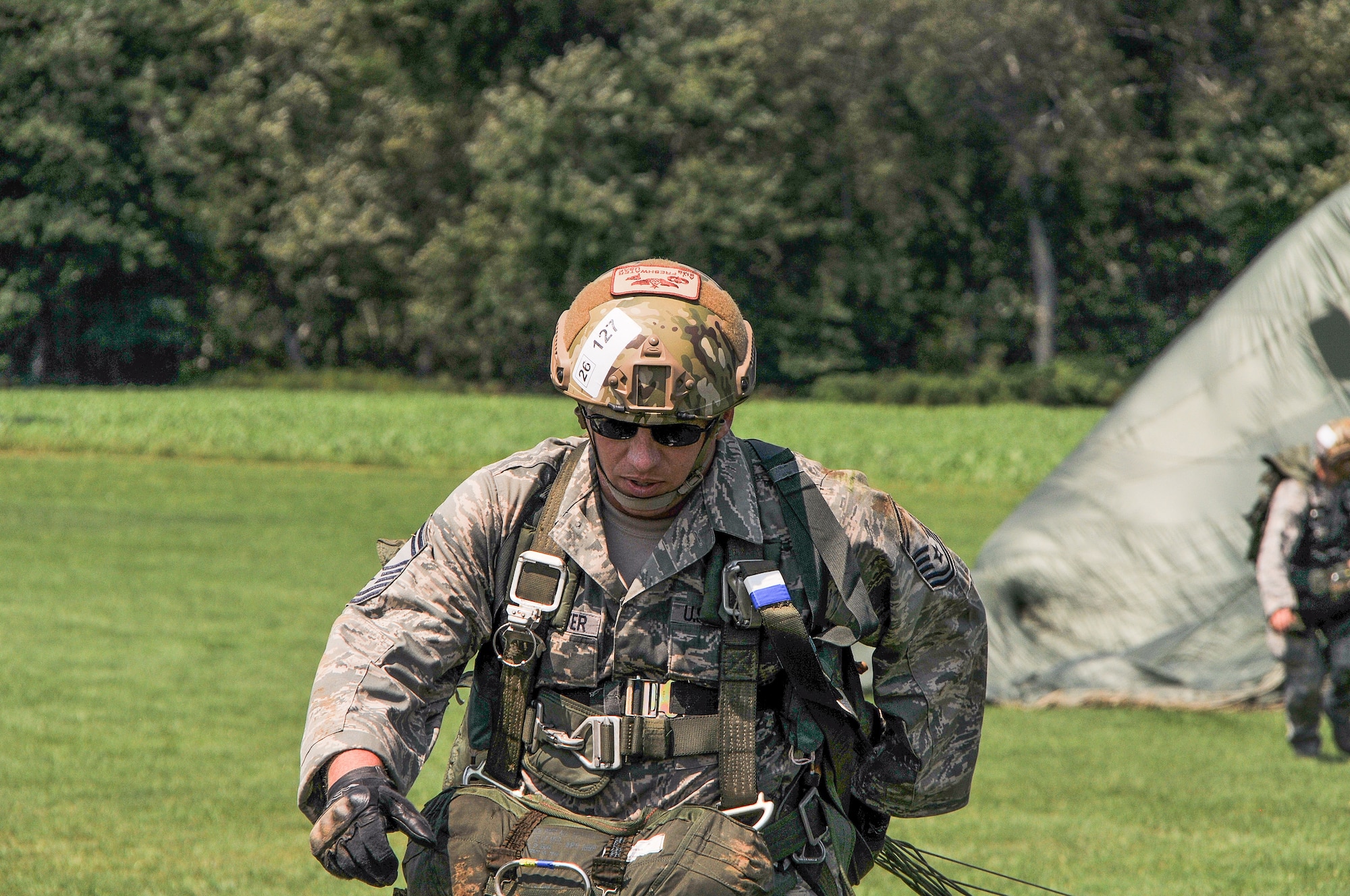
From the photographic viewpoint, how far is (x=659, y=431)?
3176mm

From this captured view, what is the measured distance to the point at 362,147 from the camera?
58.9 meters

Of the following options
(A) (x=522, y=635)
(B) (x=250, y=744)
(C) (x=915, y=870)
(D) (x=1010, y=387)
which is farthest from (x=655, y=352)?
(D) (x=1010, y=387)

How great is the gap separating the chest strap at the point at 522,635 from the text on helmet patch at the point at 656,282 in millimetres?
462

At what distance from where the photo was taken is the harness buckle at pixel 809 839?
10.7ft

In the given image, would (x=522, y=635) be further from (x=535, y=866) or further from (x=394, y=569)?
(x=535, y=866)

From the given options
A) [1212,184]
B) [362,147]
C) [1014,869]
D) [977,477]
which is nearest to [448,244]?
[362,147]

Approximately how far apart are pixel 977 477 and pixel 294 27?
39.1 m

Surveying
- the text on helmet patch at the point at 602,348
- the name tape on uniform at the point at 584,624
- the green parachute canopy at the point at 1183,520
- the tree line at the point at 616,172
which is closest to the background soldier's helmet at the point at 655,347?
the text on helmet patch at the point at 602,348

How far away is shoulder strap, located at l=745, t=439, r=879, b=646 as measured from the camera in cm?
321

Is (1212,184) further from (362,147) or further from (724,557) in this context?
(724,557)

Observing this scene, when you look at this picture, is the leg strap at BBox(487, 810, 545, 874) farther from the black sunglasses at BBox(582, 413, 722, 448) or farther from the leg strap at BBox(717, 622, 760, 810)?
the black sunglasses at BBox(582, 413, 722, 448)

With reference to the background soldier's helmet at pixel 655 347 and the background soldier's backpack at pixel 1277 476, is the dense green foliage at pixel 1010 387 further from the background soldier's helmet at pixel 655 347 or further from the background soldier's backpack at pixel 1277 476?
the background soldier's helmet at pixel 655 347

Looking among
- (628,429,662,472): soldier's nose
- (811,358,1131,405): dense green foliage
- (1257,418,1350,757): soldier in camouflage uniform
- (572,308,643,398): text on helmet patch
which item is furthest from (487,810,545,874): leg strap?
(811,358,1131,405): dense green foliage

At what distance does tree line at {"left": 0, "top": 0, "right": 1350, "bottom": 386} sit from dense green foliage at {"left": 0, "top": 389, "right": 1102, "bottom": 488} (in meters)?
11.1
